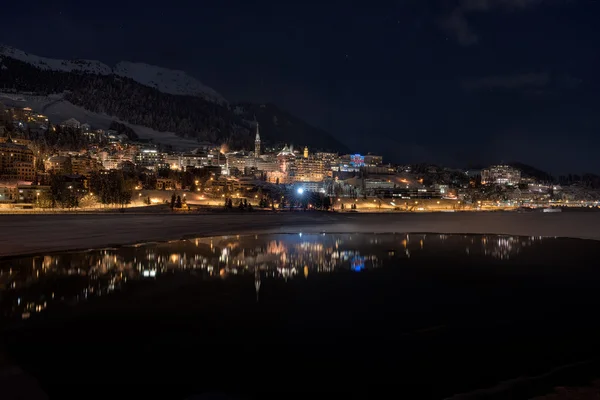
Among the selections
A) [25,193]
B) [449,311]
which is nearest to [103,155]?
[25,193]

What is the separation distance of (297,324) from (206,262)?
8.55 meters

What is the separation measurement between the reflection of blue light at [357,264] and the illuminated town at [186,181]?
40.4m

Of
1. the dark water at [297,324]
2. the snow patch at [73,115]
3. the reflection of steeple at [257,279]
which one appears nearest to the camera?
the dark water at [297,324]

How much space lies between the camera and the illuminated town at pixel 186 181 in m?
60.0

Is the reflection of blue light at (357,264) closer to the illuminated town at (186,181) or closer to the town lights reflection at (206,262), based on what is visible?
the town lights reflection at (206,262)

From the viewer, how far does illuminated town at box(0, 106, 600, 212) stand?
59969 millimetres

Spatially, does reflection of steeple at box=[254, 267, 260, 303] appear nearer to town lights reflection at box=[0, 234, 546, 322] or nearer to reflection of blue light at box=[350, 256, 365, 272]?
town lights reflection at box=[0, 234, 546, 322]

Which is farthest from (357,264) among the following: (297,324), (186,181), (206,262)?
(186,181)

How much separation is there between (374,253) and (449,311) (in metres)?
9.81

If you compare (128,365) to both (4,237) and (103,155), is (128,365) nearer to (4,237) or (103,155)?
(4,237)

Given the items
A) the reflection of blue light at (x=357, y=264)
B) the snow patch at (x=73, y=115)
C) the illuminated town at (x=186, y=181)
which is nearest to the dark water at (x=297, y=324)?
the reflection of blue light at (x=357, y=264)

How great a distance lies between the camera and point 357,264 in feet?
55.8

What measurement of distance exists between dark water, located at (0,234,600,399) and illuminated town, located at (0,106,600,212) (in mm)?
42613

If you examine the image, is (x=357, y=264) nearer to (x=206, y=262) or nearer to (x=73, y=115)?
(x=206, y=262)
